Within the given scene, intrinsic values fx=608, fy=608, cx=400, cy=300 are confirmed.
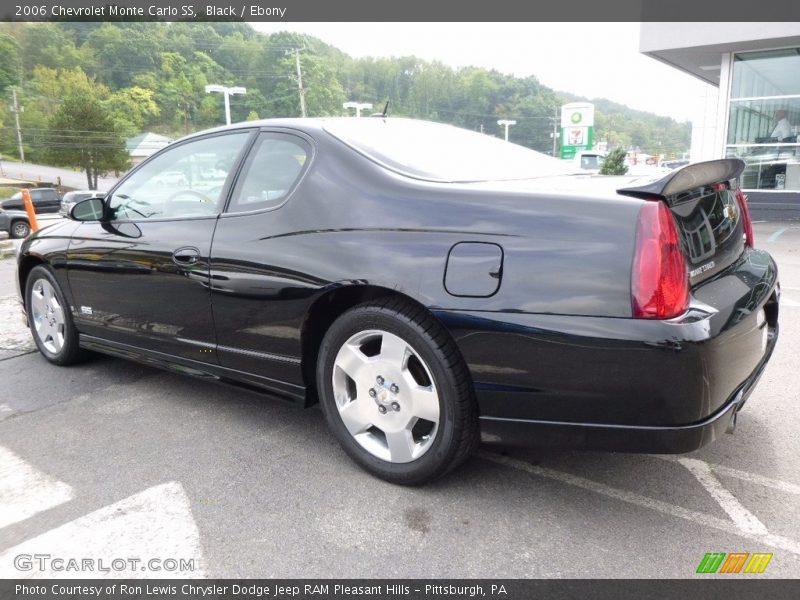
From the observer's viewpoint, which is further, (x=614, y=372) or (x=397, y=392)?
(x=397, y=392)

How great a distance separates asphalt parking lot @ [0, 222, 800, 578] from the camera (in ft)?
6.77

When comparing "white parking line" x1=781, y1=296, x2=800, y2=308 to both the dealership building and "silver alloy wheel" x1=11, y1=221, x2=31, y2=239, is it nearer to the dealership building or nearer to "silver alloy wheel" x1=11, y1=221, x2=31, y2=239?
the dealership building

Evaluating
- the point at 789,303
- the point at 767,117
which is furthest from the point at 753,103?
the point at 789,303

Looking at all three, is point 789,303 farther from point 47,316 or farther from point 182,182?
point 47,316

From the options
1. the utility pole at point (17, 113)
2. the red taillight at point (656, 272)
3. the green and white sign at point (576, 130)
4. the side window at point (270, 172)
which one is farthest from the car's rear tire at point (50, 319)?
the utility pole at point (17, 113)

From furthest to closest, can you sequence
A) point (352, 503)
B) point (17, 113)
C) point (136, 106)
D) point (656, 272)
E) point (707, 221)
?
1. point (136, 106)
2. point (17, 113)
3. point (352, 503)
4. point (707, 221)
5. point (656, 272)

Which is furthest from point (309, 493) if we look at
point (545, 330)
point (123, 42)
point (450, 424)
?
point (123, 42)

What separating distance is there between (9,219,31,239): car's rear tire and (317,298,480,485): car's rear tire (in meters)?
20.7

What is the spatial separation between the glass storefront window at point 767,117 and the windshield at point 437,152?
1428 centimetres

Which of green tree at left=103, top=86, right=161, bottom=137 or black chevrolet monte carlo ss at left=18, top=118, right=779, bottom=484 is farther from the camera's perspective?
green tree at left=103, top=86, right=161, bottom=137

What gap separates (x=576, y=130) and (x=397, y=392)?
5584 centimetres

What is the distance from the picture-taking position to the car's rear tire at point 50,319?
404 cm

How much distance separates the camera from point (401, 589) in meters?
1.93

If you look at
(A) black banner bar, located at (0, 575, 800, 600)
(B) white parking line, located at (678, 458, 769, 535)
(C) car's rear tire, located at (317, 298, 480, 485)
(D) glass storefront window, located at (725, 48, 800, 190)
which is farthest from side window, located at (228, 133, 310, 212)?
(D) glass storefront window, located at (725, 48, 800, 190)
